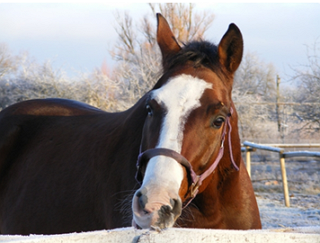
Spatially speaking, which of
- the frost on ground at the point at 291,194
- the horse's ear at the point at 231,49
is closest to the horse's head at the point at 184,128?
the horse's ear at the point at 231,49

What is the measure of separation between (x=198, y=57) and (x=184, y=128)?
0.57 meters

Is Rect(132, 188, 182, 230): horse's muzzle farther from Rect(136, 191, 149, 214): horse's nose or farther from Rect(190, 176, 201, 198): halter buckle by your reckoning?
Rect(190, 176, 201, 198): halter buckle

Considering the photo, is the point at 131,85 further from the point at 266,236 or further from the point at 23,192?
the point at 266,236

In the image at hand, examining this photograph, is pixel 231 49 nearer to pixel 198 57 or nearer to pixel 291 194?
pixel 198 57

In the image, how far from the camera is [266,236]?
1038 mm

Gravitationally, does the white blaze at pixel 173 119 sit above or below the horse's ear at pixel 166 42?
below

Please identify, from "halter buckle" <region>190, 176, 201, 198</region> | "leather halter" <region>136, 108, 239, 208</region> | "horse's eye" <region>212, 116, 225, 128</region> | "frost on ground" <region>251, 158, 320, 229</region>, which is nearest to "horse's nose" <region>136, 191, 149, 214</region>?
"leather halter" <region>136, 108, 239, 208</region>

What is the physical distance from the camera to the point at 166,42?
254 centimetres

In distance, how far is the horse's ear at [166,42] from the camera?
2498 mm

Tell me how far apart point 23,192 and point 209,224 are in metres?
1.72

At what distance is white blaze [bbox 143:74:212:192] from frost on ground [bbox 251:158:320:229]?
3777mm

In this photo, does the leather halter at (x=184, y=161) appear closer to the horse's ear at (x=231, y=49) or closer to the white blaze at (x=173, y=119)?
the white blaze at (x=173, y=119)

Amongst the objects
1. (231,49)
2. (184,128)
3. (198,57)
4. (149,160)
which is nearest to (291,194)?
(231,49)

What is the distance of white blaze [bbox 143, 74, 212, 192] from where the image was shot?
1666mm
